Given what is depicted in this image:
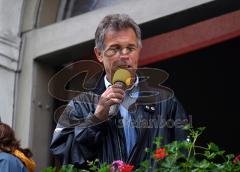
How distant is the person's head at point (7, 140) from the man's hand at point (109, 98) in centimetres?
181

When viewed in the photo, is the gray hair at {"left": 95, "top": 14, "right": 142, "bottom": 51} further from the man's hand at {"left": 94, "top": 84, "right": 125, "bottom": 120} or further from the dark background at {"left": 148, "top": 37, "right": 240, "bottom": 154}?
the dark background at {"left": 148, "top": 37, "right": 240, "bottom": 154}

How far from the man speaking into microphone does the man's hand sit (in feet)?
0.18

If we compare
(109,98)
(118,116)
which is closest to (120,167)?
(109,98)

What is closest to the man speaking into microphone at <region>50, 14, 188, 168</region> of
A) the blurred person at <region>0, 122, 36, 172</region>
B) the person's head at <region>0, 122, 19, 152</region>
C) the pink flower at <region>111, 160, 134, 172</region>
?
the pink flower at <region>111, 160, 134, 172</region>

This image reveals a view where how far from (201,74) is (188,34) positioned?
36 centimetres

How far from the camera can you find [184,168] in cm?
331

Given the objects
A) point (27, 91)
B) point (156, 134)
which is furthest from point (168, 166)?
point (27, 91)

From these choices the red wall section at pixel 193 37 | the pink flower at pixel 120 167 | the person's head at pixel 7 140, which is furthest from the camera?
the red wall section at pixel 193 37

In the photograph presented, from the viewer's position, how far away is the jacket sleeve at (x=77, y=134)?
11.9 ft

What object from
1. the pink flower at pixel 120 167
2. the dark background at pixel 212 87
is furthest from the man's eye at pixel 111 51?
the dark background at pixel 212 87

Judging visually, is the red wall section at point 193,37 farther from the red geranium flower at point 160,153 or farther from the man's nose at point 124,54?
the red geranium flower at point 160,153

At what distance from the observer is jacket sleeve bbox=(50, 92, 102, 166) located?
3.62 meters

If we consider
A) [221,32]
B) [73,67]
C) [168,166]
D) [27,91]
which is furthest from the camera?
[27,91]

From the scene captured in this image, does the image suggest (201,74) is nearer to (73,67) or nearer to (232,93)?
(232,93)
